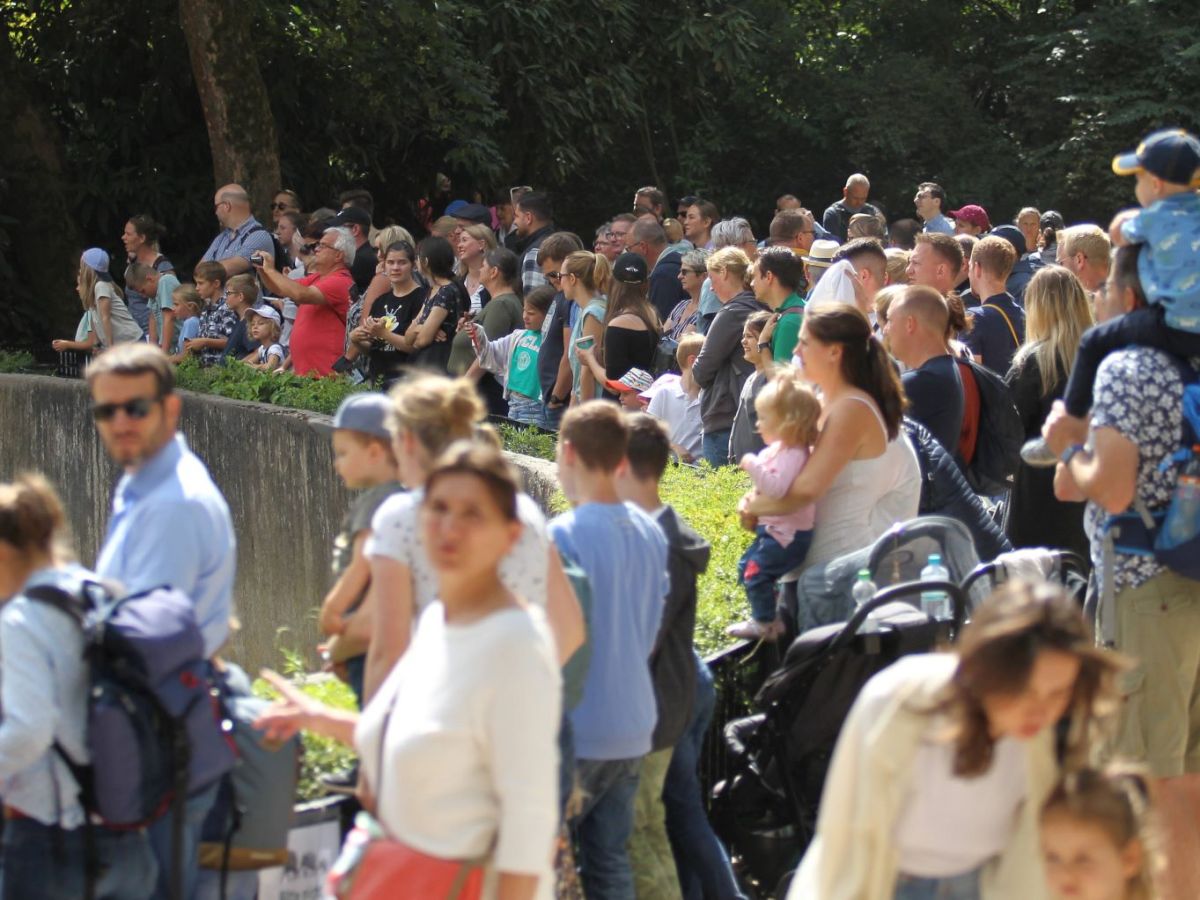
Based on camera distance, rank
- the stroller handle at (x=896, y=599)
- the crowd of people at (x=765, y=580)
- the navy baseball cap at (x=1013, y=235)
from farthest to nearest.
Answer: the navy baseball cap at (x=1013, y=235) → the stroller handle at (x=896, y=599) → the crowd of people at (x=765, y=580)

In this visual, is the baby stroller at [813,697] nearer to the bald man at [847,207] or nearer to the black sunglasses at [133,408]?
the black sunglasses at [133,408]

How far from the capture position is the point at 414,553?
4797mm

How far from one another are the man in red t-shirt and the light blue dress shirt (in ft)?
26.6

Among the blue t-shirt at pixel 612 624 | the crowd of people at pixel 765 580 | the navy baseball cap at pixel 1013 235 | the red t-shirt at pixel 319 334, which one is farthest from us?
the red t-shirt at pixel 319 334

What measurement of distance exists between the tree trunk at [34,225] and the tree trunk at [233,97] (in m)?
2.24

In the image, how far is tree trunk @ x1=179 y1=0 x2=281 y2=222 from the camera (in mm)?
18062

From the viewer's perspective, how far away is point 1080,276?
31.1 feet

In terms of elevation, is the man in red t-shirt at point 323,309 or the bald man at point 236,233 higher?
the bald man at point 236,233

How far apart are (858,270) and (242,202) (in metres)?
7.20

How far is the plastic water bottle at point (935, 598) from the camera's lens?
6.08 m

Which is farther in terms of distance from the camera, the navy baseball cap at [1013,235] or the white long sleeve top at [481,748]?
the navy baseball cap at [1013,235]

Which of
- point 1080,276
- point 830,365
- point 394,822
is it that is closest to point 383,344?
point 1080,276

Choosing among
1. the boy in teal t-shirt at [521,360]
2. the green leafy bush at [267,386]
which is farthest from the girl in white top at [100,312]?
the boy in teal t-shirt at [521,360]

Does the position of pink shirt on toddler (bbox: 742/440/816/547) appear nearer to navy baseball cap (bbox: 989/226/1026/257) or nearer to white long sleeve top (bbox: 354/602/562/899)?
white long sleeve top (bbox: 354/602/562/899)
